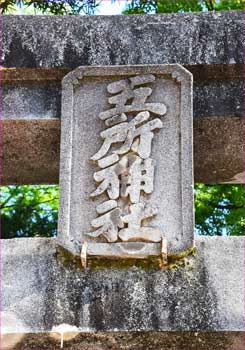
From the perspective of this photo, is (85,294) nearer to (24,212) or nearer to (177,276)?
(177,276)

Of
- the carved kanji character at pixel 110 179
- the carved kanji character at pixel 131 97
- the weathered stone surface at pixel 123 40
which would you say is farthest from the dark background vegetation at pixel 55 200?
the carved kanji character at pixel 110 179

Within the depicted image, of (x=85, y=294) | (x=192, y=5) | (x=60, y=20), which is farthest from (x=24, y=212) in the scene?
(x=85, y=294)

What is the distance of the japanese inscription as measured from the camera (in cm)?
358

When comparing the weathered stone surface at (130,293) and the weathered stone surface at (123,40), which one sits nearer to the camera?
the weathered stone surface at (130,293)

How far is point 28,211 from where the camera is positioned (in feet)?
26.0

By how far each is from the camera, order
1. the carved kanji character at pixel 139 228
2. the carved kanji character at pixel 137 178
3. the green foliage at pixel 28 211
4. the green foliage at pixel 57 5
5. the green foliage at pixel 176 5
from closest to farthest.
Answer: the carved kanji character at pixel 139 228, the carved kanji character at pixel 137 178, the green foliage at pixel 57 5, the green foliage at pixel 176 5, the green foliage at pixel 28 211

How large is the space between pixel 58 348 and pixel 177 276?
0.58m

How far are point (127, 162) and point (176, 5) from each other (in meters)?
3.81

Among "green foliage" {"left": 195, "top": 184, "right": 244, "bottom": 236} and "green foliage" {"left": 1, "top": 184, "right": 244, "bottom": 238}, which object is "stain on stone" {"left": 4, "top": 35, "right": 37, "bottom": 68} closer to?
"green foliage" {"left": 1, "top": 184, "right": 244, "bottom": 238}

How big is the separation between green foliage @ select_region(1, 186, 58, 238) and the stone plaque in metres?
3.82

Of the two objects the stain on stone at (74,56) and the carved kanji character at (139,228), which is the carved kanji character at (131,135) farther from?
the stain on stone at (74,56)

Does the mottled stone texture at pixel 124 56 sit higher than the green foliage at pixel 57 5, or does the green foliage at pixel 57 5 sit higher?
the green foliage at pixel 57 5

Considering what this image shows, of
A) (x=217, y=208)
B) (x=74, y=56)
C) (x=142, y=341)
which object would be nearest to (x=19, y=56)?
(x=74, y=56)

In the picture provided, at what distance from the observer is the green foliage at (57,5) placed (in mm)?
5203
